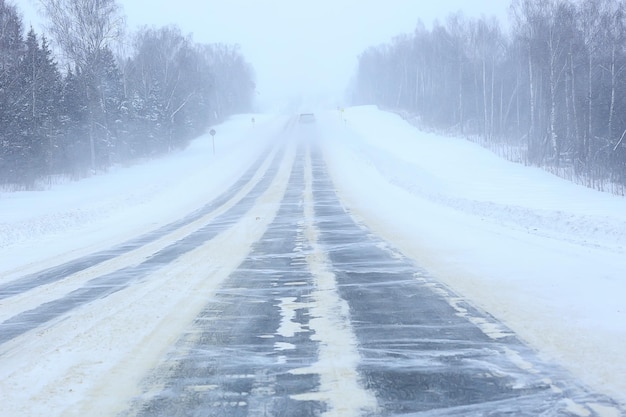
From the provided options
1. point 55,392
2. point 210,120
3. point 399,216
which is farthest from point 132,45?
point 55,392

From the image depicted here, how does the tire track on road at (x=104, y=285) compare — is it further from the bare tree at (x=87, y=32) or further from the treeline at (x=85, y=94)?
the bare tree at (x=87, y=32)

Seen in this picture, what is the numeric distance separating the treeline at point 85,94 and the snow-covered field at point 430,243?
10.0 feet

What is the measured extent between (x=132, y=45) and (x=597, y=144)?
41.1 m

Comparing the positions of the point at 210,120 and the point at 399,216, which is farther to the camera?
the point at 210,120

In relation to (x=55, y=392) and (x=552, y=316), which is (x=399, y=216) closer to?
(x=552, y=316)

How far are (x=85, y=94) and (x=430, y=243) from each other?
3527 centimetres

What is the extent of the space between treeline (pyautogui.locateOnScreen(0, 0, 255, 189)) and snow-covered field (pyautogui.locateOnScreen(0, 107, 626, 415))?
3.05 m

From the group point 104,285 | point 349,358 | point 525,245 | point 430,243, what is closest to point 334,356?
point 349,358

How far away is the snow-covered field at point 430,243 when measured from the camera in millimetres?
5223

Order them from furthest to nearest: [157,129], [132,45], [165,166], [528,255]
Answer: [132,45], [157,129], [165,166], [528,255]

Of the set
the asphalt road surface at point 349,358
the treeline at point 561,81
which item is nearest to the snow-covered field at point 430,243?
the asphalt road surface at point 349,358

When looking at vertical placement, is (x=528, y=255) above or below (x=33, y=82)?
below

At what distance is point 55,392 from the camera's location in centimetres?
462

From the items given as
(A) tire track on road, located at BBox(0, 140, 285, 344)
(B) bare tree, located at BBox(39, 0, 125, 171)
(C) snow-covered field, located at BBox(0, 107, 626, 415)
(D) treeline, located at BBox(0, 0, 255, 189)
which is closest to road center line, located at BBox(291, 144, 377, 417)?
(C) snow-covered field, located at BBox(0, 107, 626, 415)
